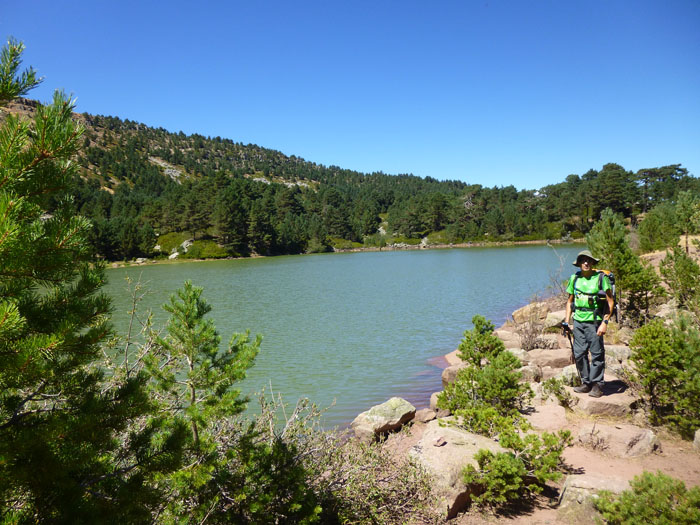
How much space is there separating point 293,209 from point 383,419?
118115 mm

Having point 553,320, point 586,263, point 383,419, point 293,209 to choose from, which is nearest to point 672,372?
point 586,263

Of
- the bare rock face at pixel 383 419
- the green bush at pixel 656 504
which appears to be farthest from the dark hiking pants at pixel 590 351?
the green bush at pixel 656 504

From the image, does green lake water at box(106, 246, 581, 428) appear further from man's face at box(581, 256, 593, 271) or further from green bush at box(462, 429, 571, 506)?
man's face at box(581, 256, 593, 271)

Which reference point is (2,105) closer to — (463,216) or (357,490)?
(357,490)

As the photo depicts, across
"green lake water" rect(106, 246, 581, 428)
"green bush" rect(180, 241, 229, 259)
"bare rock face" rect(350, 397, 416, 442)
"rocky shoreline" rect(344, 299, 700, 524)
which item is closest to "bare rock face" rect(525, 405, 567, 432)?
"rocky shoreline" rect(344, 299, 700, 524)

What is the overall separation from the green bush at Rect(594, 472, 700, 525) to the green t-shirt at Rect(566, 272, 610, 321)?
4.52m

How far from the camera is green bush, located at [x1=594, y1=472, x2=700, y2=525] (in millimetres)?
2736

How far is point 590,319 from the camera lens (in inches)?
277

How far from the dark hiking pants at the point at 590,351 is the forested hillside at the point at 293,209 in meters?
63.7

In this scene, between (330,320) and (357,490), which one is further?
(330,320)

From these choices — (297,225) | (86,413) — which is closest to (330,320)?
(86,413)

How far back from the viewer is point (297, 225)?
104 m

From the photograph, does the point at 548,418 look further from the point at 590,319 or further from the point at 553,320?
the point at 553,320

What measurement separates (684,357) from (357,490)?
193 inches
